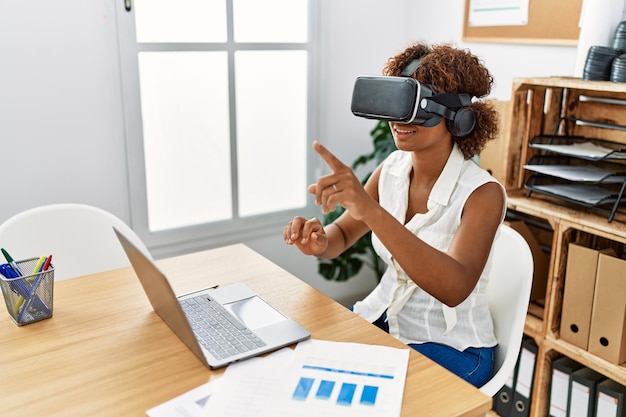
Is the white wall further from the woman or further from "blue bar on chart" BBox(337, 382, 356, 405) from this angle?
"blue bar on chart" BBox(337, 382, 356, 405)

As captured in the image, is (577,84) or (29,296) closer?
(29,296)

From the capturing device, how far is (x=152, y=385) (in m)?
1.01

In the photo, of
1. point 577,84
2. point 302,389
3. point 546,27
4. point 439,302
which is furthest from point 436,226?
point 546,27

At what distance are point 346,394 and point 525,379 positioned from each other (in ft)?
4.38

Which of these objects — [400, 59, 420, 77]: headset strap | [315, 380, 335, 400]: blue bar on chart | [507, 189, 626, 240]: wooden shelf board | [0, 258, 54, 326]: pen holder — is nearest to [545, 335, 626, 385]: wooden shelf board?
[507, 189, 626, 240]: wooden shelf board

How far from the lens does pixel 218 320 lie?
4.05 feet

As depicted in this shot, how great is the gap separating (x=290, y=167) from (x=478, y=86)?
154 centimetres

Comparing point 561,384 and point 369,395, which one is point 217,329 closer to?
point 369,395

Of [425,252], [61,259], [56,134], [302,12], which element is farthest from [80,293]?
[302,12]

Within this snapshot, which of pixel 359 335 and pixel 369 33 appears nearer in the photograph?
pixel 359 335

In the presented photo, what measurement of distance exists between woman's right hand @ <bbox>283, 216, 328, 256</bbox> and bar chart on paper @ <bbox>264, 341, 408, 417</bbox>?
0.39 metres

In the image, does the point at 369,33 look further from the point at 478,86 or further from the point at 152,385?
the point at 152,385

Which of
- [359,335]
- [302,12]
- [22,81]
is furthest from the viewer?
[302,12]

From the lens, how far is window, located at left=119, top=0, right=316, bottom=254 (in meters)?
2.38
